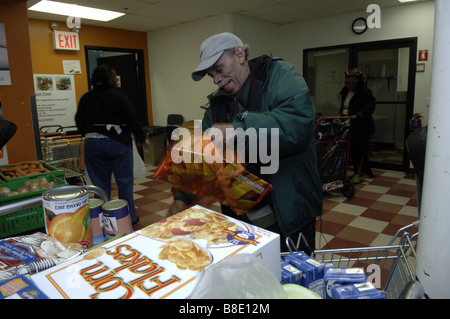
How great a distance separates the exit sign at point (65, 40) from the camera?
18.3ft

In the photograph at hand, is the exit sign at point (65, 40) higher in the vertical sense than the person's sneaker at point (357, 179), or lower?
higher

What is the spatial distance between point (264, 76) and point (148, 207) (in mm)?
3289

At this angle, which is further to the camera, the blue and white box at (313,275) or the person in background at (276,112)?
the person in background at (276,112)

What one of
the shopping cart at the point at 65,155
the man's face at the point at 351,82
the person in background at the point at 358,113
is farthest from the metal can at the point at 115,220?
the man's face at the point at 351,82

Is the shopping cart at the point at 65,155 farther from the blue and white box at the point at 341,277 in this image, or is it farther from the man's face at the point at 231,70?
the blue and white box at the point at 341,277

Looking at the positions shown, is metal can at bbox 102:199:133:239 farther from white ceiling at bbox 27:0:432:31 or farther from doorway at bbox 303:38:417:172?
doorway at bbox 303:38:417:172

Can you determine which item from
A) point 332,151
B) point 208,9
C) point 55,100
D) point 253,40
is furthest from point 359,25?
point 55,100

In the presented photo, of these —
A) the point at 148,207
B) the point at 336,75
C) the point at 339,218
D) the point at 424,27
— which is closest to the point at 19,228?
the point at 148,207

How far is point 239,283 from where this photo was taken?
0.55 metres

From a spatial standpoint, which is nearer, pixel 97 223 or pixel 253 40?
pixel 97 223

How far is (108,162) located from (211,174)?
2.62 metres

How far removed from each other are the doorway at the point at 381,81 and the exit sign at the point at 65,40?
4.37m

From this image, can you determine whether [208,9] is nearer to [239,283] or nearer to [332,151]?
[332,151]
